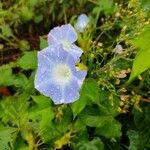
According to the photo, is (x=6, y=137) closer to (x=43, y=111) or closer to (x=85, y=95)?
(x=43, y=111)

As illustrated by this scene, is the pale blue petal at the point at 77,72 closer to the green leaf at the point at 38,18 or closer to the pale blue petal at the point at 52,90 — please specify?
the pale blue petal at the point at 52,90

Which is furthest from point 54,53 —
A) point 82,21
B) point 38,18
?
point 38,18

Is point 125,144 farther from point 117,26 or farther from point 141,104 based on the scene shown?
point 117,26

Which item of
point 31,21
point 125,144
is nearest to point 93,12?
point 31,21

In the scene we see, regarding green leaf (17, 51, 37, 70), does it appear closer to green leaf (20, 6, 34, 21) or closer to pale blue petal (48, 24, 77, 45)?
pale blue petal (48, 24, 77, 45)

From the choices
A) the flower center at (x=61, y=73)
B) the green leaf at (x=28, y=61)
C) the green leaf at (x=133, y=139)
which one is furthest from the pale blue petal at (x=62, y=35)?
the green leaf at (x=133, y=139)

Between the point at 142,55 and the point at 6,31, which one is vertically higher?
the point at 142,55
